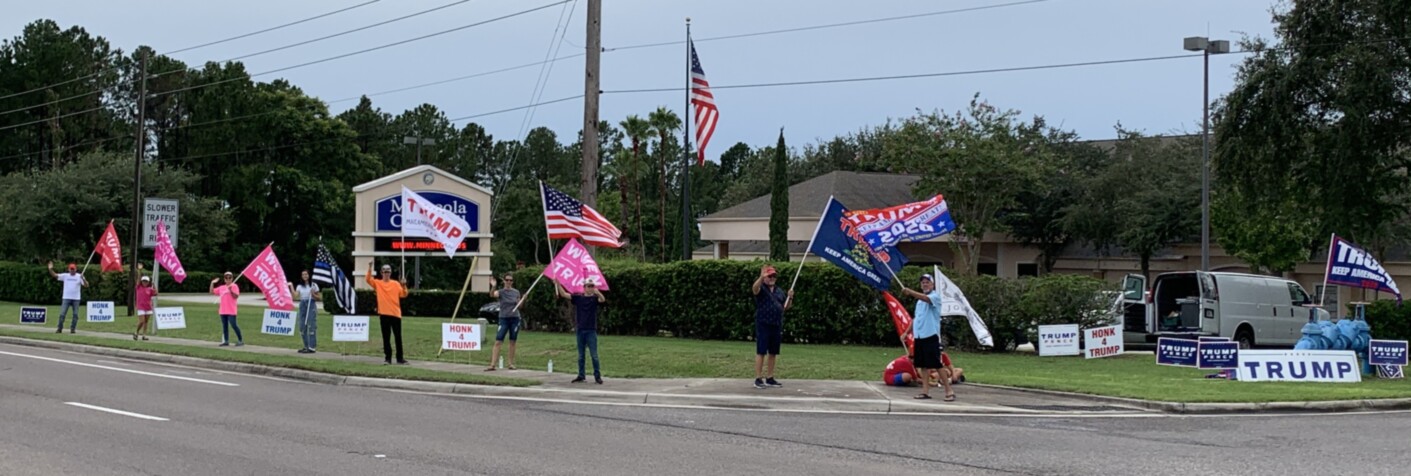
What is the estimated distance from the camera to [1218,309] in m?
24.6

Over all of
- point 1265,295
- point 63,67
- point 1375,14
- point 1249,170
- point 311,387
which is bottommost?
point 311,387

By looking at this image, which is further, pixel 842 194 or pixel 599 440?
pixel 842 194

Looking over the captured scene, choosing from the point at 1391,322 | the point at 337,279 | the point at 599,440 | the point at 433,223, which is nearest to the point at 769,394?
the point at 599,440

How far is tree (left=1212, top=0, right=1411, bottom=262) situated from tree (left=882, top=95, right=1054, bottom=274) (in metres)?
13.3

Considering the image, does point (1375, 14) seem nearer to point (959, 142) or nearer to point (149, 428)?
point (959, 142)

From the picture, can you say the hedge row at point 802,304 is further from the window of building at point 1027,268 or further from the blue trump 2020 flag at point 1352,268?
the window of building at point 1027,268

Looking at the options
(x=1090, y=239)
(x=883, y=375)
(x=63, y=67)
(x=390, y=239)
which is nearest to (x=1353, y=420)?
(x=883, y=375)

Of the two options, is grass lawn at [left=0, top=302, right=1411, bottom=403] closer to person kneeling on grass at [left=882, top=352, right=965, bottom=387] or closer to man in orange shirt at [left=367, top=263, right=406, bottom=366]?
person kneeling on grass at [left=882, top=352, right=965, bottom=387]

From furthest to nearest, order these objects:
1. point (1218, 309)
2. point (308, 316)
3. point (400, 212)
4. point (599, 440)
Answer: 1. point (400, 212)
2. point (1218, 309)
3. point (308, 316)
4. point (599, 440)

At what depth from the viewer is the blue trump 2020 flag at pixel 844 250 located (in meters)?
19.0

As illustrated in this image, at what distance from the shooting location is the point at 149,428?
12.2 metres

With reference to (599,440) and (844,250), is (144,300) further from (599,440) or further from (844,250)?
(599,440)

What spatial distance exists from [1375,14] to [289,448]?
28744 millimetres

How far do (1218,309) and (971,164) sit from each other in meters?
23.9
